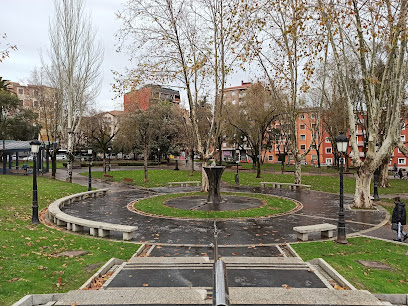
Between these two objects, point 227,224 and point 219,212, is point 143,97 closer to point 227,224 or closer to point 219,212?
point 219,212

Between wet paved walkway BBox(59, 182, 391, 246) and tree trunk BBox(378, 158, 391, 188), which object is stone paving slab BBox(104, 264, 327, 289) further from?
tree trunk BBox(378, 158, 391, 188)

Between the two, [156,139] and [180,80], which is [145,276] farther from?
[156,139]

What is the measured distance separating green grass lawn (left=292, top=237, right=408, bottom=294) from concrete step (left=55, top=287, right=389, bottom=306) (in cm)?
128

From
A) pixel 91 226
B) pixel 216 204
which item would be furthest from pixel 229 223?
pixel 91 226

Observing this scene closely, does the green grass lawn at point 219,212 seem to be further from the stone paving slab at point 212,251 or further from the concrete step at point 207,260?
the concrete step at point 207,260

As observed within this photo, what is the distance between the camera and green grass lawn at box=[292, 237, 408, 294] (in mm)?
6418

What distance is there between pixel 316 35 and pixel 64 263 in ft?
42.6

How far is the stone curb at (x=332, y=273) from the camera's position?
19.8 ft

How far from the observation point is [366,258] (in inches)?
327

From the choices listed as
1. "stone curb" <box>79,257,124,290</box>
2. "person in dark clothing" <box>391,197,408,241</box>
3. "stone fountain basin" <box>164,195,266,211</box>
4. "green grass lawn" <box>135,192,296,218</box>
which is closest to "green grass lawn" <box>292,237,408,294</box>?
"person in dark clothing" <box>391,197,408,241</box>

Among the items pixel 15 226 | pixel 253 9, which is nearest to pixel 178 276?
pixel 15 226

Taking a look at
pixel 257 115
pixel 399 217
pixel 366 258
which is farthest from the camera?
pixel 257 115

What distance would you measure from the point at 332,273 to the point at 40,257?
6.91 m

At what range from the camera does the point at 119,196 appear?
21.0m
